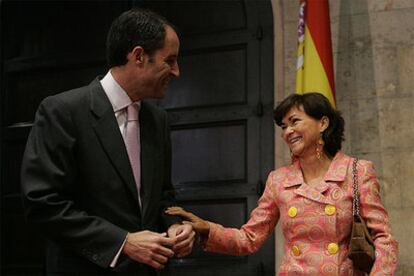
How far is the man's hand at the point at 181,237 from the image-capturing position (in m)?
2.56

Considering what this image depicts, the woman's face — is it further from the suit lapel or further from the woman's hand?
the suit lapel

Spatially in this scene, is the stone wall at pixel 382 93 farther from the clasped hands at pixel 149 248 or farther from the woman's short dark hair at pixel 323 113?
the clasped hands at pixel 149 248

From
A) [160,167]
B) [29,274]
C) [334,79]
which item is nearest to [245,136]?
[334,79]

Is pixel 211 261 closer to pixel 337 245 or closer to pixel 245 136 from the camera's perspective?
pixel 245 136

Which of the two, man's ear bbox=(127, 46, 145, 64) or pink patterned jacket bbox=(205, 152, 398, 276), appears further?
pink patterned jacket bbox=(205, 152, 398, 276)

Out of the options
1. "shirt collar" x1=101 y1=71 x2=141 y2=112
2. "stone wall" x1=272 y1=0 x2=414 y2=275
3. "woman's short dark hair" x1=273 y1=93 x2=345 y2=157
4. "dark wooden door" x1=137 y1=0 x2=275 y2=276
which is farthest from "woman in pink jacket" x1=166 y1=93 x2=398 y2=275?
"dark wooden door" x1=137 y1=0 x2=275 y2=276

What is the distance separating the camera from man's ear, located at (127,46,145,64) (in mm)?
2619

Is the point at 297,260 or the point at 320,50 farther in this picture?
the point at 320,50

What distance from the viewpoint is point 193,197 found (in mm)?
5281

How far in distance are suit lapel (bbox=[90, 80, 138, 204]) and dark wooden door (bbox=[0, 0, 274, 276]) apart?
2.69 m

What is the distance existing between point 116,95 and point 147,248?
0.60m

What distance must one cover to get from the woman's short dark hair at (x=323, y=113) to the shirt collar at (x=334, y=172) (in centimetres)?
6

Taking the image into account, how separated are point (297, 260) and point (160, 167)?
0.93 meters

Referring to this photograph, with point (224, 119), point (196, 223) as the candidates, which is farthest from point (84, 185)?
point (224, 119)
